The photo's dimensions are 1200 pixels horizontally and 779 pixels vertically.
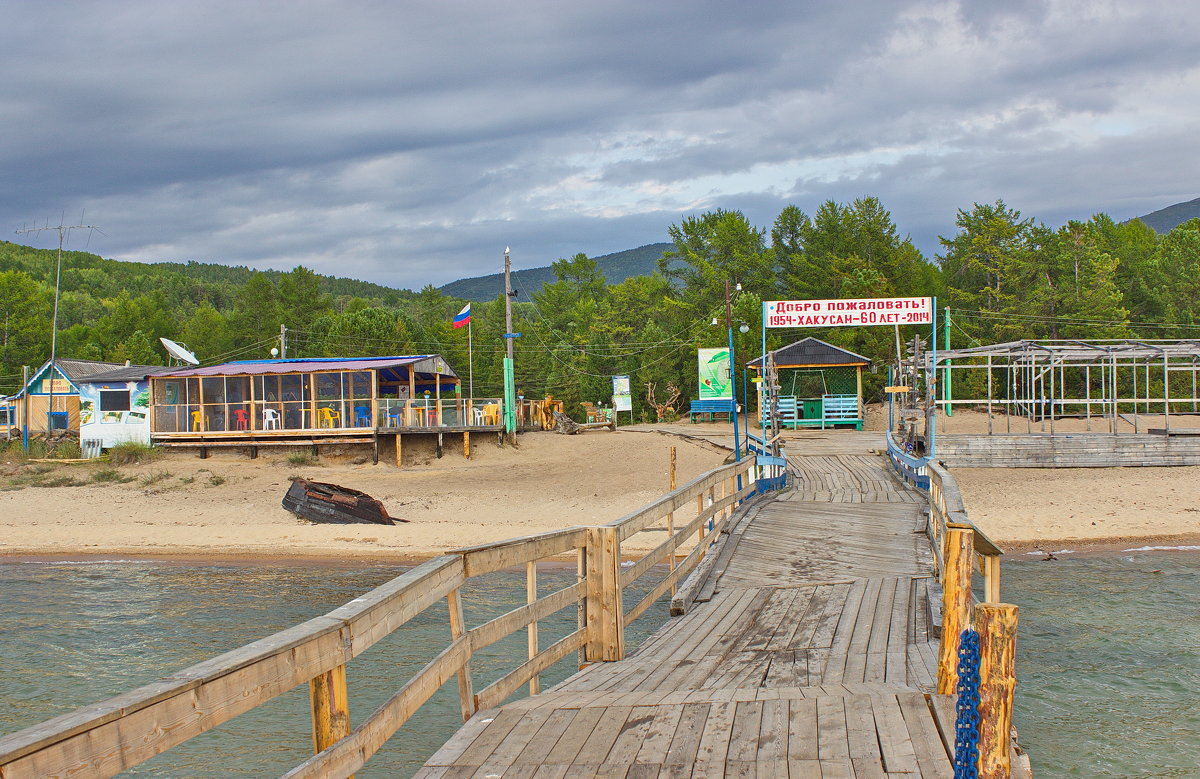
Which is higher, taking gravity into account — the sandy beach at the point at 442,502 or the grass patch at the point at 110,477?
the grass patch at the point at 110,477

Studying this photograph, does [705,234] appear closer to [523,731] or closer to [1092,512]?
[1092,512]

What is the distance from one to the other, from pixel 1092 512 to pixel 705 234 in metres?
47.1

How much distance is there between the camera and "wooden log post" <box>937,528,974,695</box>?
16.6 ft

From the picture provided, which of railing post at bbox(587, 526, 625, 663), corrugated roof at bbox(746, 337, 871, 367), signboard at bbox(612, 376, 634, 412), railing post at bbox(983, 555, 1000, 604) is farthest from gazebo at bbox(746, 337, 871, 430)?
railing post at bbox(983, 555, 1000, 604)

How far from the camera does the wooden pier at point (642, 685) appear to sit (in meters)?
2.75

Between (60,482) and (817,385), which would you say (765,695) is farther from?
(817,385)

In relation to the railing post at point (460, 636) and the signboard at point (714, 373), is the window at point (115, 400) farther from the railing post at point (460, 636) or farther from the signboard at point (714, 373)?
the railing post at point (460, 636)

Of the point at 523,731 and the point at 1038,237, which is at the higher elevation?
the point at 1038,237

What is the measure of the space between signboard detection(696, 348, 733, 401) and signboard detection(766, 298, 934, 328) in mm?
11990

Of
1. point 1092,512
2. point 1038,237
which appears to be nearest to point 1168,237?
point 1038,237

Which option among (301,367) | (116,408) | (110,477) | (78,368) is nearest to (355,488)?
(301,367)

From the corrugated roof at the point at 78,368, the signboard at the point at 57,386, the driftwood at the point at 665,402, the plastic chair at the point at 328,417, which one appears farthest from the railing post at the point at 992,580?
the signboard at the point at 57,386

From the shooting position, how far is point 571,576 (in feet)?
63.5

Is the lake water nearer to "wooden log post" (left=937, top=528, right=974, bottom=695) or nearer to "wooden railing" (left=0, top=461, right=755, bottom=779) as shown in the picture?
"wooden railing" (left=0, top=461, right=755, bottom=779)
